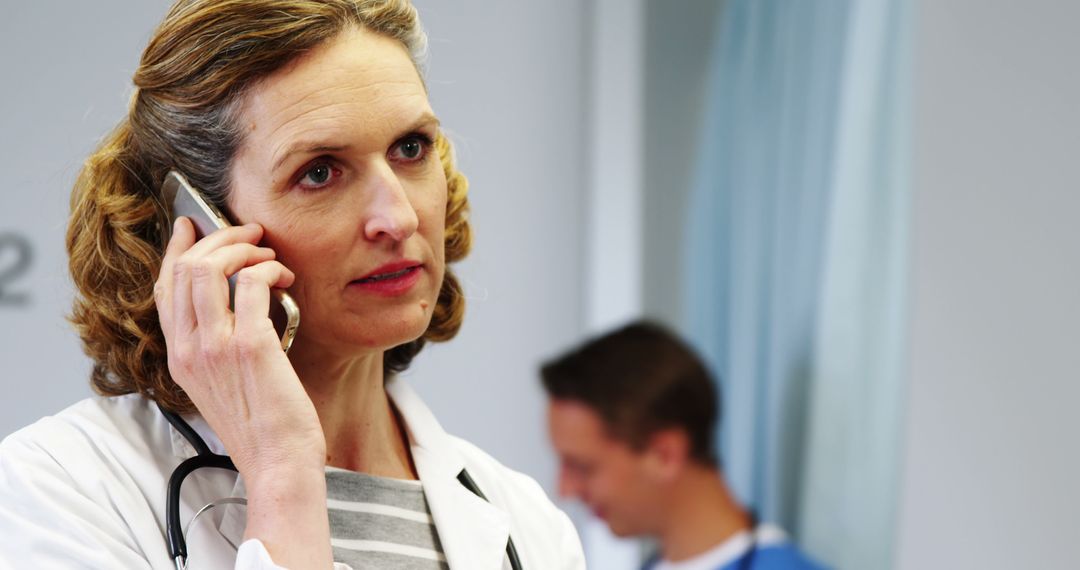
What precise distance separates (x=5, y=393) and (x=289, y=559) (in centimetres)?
160

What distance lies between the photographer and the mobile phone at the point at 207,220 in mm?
1240

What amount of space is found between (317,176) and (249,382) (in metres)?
0.22

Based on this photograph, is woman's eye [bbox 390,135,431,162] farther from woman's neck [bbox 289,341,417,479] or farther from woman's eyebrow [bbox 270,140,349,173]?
woman's neck [bbox 289,341,417,479]

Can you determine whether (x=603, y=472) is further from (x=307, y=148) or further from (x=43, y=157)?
(x=307, y=148)

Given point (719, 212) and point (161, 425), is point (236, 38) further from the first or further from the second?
point (719, 212)

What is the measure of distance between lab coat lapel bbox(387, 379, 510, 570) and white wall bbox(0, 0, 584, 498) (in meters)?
1.18

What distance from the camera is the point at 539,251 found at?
3082 mm

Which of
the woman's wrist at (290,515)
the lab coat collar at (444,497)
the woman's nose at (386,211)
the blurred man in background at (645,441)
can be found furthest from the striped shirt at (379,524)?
the blurred man in background at (645,441)

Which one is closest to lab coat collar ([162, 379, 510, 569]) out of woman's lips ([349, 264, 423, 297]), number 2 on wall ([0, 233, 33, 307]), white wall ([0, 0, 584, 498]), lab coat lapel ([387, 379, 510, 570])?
lab coat lapel ([387, 379, 510, 570])

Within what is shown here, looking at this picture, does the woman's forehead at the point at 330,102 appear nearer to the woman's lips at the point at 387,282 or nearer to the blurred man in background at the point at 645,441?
the woman's lips at the point at 387,282

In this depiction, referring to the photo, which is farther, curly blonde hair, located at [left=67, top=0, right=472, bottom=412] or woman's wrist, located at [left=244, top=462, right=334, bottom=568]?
curly blonde hair, located at [left=67, top=0, right=472, bottom=412]

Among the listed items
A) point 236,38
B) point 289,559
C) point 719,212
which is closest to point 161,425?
point 289,559

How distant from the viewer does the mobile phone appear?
124 centimetres

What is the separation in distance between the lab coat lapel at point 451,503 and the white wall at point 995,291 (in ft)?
4.01
